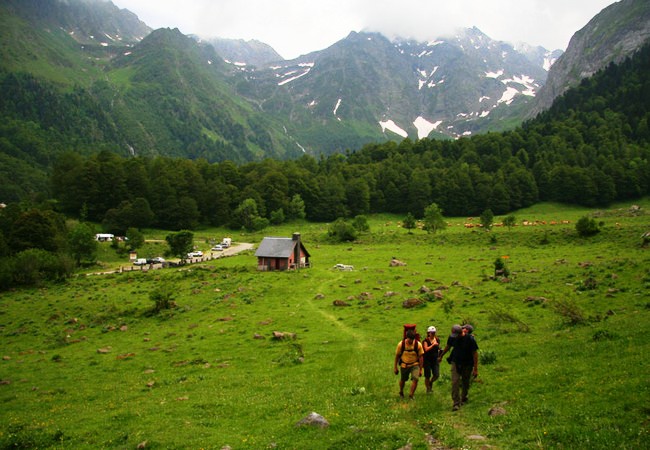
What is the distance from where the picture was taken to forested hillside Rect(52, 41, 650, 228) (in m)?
118

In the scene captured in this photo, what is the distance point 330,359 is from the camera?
2417 cm

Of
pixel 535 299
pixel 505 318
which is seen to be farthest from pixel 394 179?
pixel 505 318

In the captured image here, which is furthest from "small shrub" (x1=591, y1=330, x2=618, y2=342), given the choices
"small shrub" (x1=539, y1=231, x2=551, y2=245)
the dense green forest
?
the dense green forest

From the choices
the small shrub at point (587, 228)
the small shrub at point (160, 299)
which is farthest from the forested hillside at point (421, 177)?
the small shrub at point (160, 299)

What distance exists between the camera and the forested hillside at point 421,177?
118438 mm

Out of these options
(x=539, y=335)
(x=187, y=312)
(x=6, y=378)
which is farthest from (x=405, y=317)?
(x=6, y=378)

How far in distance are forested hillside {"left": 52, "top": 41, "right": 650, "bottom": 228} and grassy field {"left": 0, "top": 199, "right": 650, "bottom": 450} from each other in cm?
6822

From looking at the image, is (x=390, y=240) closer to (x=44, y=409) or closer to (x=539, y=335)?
(x=539, y=335)

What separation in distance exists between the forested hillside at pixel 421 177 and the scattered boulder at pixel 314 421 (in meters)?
107

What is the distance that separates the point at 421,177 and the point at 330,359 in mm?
121986

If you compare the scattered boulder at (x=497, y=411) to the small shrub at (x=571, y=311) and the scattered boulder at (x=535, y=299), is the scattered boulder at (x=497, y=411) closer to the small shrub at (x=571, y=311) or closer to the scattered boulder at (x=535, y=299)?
the small shrub at (x=571, y=311)

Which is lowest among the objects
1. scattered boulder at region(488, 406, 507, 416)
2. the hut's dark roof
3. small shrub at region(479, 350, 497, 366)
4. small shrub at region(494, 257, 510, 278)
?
small shrub at region(479, 350, 497, 366)

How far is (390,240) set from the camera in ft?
284

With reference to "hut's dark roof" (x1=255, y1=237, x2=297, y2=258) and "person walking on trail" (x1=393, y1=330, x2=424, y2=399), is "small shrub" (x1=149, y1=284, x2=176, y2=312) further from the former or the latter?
"person walking on trail" (x1=393, y1=330, x2=424, y2=399)
